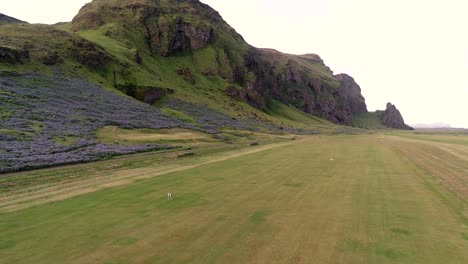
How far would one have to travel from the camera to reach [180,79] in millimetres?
152875

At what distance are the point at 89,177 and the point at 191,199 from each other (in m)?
12.0

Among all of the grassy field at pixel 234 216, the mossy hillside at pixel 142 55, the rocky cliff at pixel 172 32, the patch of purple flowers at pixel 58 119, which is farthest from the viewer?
the rocky cliff at pixel 172 32

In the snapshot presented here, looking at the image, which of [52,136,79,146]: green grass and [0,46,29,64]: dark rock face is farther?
[0,46,29,64]: dark rock face

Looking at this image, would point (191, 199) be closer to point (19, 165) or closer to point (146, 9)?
point (19, 165)

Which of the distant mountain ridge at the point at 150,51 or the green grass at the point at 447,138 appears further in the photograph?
the distant mountain ridge at the point at 150,51

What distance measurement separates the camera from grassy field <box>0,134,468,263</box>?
12719 mm

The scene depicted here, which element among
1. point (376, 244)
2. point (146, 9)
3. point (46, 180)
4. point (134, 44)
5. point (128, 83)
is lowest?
point (46, 180)

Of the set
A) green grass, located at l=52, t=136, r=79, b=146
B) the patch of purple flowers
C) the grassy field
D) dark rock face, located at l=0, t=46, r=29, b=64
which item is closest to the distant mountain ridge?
dark rock face, located at l=0, t=46, r=29, b=64

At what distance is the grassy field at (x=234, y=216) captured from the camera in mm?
12719

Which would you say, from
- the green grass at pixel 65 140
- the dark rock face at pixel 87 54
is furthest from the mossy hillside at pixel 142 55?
the green grass at pixel 65 140

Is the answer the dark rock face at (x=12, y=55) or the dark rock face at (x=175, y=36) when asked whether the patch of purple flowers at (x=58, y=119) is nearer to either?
the dark rock face at (x=12, y=55)

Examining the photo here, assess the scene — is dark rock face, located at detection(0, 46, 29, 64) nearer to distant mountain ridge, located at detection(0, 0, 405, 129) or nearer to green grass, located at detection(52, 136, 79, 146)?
distant mountain ridge, located at detection(0, 0, 405, 129)

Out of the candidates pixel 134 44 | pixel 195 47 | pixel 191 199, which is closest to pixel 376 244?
pixel 191 199

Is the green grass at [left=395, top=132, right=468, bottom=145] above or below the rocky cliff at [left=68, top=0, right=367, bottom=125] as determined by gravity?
below
